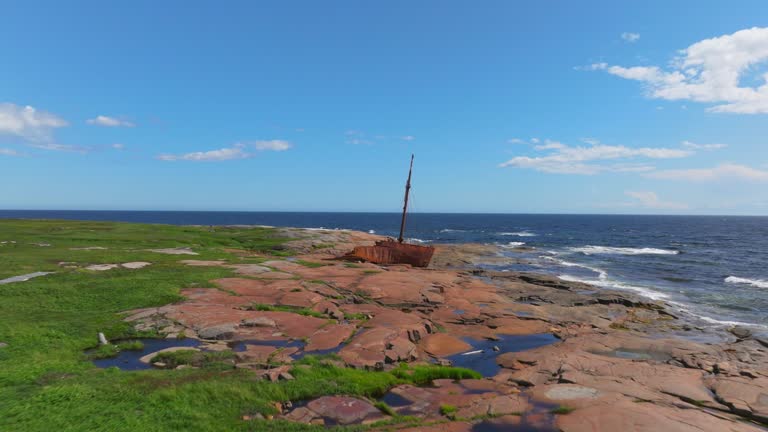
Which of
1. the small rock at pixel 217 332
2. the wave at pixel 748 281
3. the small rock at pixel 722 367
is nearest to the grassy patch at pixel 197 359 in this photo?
the small rock at pixel 217 332

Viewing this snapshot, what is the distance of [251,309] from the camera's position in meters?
19.6

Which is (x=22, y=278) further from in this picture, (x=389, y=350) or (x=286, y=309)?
(x=389, y=350)

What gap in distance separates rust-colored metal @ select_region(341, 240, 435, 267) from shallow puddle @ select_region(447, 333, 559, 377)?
73.4 ft

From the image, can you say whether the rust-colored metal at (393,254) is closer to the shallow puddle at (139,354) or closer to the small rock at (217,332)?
the small rock at (217,332)

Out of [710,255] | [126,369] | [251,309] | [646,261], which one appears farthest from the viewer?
[710,255]

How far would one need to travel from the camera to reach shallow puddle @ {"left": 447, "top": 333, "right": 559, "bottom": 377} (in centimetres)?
1531

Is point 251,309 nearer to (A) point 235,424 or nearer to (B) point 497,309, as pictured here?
(A) point 235,424

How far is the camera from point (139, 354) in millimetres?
13625

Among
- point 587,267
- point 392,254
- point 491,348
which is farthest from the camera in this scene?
point 587,267

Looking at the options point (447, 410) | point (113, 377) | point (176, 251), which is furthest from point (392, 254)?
point (113, 377)

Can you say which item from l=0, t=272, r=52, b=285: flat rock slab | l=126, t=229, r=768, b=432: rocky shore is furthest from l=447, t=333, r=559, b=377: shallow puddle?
l=0, t=272, r=52, b=285: flat rock slab

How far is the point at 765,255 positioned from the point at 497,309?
67007 millimetres

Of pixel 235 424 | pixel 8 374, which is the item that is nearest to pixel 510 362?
pixel 235 424

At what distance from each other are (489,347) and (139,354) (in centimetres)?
1440
